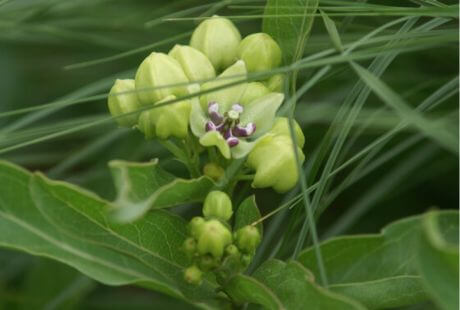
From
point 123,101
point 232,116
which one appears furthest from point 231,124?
point 123,101

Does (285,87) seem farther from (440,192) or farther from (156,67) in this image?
(440,192)

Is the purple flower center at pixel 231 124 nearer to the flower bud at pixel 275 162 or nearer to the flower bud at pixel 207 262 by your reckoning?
the flower bud at pixel 275 162

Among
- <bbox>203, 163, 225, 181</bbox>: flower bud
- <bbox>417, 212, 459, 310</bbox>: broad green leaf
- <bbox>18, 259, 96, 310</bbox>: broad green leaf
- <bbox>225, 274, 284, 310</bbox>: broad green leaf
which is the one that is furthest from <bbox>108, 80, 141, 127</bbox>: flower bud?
<bbox>18, 259, 96, 310</bbox>: broad green leaf

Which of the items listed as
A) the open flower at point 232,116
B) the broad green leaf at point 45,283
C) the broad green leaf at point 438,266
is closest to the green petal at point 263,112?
the open flower at point 232,116

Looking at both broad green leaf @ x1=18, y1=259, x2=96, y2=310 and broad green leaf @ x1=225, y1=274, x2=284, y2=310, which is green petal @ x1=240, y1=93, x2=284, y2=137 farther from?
broad green leaf @ x1=18, y1=259, x2=96, y2=310

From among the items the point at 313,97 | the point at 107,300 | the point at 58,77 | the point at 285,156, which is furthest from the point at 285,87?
the point at 58,77
